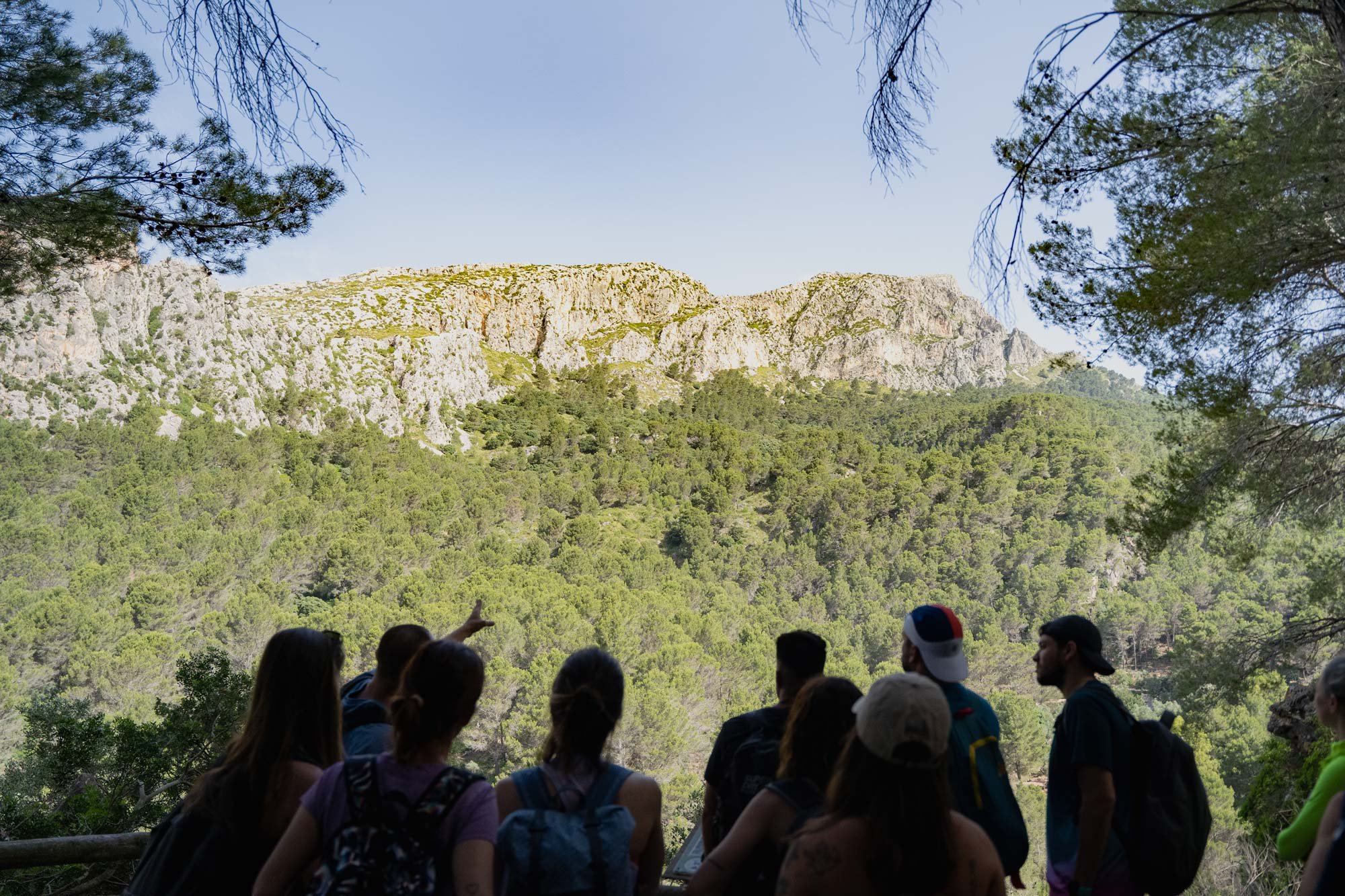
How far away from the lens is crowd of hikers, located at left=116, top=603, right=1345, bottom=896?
3.66ft

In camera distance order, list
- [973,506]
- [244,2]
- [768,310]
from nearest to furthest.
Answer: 1. [244,2]
2. [973,506]
3. [768,310]

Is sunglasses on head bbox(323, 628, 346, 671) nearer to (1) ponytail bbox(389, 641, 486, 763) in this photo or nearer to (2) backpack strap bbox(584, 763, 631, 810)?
(1) ponytail bbox(389, 641, 486, 763)

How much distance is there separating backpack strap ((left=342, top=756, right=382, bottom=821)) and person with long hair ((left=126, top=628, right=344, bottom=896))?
→ 0.16 metres

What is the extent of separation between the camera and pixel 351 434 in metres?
46.9

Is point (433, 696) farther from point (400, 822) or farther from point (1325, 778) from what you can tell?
point (1325, 778)

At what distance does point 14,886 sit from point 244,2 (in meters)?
7.77

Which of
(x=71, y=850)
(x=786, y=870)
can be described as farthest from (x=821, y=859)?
(x=71, y=850)

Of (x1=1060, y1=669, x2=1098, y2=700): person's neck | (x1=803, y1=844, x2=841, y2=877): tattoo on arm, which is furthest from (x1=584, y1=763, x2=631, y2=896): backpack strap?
(x1=1060, y1=669, x2=1098, y2=700): person's neck

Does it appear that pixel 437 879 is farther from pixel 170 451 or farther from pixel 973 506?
pixel 973 506

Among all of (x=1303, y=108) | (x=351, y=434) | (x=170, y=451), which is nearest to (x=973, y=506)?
(x=351, y=434)

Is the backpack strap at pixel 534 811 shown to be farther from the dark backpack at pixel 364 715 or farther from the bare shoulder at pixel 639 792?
the dark backpack at pixel 364 715

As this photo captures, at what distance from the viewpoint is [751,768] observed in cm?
169

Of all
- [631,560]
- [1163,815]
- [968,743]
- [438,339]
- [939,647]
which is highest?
[438,339]

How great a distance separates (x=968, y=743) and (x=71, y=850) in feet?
7.45
